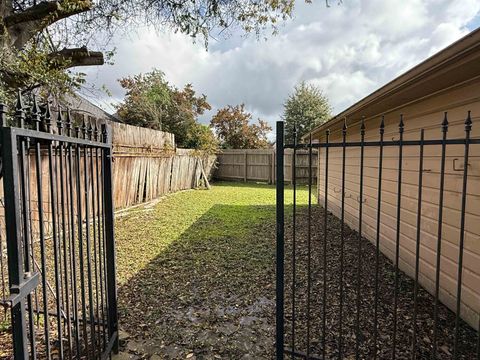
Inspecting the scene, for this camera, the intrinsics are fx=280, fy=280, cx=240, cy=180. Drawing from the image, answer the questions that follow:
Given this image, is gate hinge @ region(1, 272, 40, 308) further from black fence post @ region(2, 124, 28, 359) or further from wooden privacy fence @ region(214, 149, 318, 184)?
wooden privacy fence @ region(214, 149, 318, 184)

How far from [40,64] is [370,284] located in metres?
4.76

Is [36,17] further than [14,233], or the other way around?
[36,17]

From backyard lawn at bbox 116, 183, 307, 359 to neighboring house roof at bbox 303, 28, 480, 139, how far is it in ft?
8.37

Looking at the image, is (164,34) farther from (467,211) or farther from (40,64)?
(467,211)

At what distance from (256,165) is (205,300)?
1201cm

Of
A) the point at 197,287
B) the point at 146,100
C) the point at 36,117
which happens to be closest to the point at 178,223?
the point at 197,287

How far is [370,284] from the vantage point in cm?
337

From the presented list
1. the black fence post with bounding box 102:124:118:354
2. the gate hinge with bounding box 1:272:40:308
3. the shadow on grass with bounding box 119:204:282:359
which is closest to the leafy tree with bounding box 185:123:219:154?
the shadow on grass with bounding box 119:204:282:359

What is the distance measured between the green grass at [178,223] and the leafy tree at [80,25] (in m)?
2.63

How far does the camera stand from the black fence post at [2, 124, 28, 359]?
3.53 feet

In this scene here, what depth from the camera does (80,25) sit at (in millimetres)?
4379

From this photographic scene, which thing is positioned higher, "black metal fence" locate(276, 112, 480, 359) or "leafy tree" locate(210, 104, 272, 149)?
"leafy tree" locate(210, 104, 272, 149)

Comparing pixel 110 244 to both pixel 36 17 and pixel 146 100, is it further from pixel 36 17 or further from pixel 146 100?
pixel 146 100

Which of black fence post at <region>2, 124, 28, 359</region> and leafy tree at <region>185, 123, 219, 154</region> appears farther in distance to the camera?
leafy tree at <region>185, 123, 219, 154</region>
